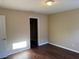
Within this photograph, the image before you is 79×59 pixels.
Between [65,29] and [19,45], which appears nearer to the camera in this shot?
[19,45]

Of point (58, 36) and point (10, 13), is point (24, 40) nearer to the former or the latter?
point (10, 13)

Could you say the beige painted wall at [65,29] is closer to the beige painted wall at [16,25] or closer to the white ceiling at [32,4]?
the white ceiling at [32,4]

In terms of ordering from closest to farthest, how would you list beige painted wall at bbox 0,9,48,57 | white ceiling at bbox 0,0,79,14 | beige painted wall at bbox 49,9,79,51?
white ceiling at bbox 0,0,79,14
beige painted wall at bbox 0,9,48,57
beige painted wall at bbox 49,9,79,51

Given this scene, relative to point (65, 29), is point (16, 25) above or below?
above

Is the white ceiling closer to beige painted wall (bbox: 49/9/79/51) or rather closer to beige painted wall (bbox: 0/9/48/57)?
beige painted wall (bbox: 0/9/48/57)

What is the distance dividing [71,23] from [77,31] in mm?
544

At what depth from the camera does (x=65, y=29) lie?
14.8 ft

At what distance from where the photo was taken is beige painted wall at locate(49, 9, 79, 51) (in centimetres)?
400

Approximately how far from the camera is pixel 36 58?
3.38 metres

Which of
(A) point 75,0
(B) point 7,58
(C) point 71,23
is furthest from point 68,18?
(B) point 7,58

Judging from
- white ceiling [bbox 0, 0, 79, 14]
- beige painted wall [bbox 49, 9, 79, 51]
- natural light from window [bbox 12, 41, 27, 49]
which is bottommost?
natural light from window [bbox 12, 41, 27, 49]

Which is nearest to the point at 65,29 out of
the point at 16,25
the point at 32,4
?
the point at 32,4

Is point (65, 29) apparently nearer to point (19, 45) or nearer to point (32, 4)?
point (32, 4)

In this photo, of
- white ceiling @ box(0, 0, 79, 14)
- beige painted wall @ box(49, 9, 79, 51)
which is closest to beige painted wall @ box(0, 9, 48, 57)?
white ceiling @ box(0, 0, 79, 14)
